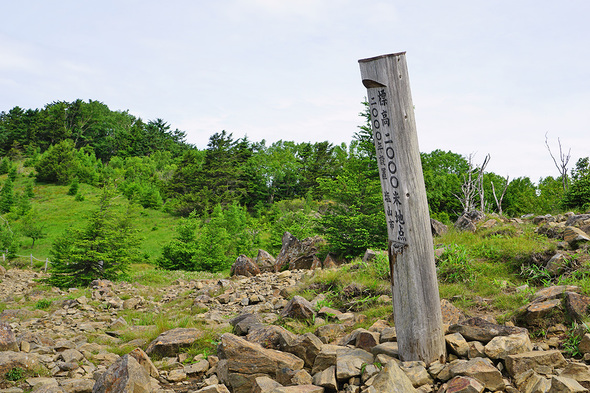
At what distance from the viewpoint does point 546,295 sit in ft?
14.8

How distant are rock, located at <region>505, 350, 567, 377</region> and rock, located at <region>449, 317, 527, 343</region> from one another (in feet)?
1.19

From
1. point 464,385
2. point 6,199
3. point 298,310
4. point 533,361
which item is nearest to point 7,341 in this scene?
point 298,310

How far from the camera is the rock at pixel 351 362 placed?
3.44 m

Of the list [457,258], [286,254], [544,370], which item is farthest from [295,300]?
[286,254]

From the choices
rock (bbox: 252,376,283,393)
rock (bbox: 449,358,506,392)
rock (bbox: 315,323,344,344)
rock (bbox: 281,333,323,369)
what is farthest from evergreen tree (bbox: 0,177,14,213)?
rock (bbox: 449,358,506,392)

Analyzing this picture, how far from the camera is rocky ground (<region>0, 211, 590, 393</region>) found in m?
3.21

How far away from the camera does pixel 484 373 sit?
3.13 metres

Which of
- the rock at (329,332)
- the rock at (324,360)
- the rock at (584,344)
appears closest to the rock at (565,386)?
the rock at (584,344)

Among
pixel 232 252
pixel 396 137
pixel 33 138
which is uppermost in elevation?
pixel 33 138

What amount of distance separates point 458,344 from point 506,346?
1.35 ft

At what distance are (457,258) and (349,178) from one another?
6.78m

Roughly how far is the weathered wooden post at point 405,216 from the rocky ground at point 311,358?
27cm

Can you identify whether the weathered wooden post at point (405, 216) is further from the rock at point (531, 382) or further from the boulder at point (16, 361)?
the boulder at point (16, 361)

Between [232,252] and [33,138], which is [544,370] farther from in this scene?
[33,138]
